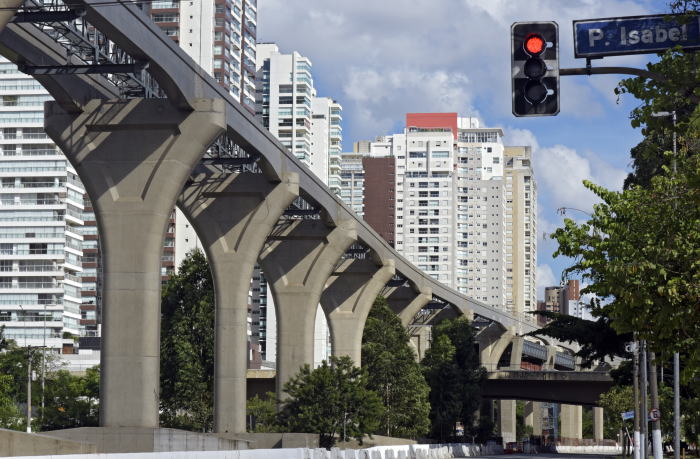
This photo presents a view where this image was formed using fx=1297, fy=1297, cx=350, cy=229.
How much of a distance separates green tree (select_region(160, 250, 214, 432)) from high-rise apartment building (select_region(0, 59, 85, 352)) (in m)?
80.8

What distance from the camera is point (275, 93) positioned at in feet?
643

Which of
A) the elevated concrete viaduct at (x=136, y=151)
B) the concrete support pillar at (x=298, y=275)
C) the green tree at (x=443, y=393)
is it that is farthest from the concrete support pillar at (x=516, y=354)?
the elevated concrete viaduct at (x=136, y=151)

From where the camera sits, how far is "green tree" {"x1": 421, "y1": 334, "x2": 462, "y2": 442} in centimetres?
10919

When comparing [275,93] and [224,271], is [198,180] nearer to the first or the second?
[224,271]

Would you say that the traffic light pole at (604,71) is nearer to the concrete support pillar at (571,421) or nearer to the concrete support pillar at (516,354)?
the concrete support pillar at (516,354)

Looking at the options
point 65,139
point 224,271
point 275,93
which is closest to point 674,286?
point 65,139

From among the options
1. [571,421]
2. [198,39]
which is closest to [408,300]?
[198,39]

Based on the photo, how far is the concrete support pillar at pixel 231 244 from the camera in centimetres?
6150

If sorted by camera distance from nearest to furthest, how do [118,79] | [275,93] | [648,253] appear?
[648,253], [118,79], [275,93]

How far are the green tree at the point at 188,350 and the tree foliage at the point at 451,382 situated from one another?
4208cm

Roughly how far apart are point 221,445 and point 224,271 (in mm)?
14158

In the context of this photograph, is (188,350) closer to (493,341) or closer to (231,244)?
(231,244)

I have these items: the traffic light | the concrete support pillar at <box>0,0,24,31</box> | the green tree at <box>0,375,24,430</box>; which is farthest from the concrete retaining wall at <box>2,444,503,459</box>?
the green tree at <box>0,375,24,430</box>

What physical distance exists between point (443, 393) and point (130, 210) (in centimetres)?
6758
